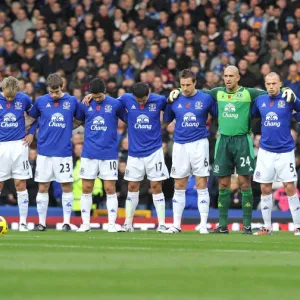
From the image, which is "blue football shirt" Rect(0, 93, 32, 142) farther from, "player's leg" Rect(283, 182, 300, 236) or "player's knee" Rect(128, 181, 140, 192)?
"player's leg" Rect(283, 182, 300, 236)

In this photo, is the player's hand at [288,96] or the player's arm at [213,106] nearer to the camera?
the player's hand at [288,96]

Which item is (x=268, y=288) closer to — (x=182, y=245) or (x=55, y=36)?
(x=182, y=245)

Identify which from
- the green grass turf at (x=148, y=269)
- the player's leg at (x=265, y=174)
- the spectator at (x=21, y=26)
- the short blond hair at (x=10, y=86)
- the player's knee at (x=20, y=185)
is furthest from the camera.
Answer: the spectator at (x=21, y=26)

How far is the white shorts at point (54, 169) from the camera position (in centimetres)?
1873

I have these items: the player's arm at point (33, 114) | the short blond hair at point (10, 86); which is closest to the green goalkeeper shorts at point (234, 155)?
the player's arm at point (33, 114)

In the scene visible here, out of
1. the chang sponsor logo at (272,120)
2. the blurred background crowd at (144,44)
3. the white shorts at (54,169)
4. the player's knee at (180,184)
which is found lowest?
the player's knee at (180,184)

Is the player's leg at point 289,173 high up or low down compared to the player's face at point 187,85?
down

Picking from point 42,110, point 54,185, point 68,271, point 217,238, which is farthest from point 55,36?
point 68,271

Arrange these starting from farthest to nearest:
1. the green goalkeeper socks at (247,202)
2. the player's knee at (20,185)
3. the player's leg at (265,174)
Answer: the player's knee at (20,185) → the green goalkeeper socks at (247,202) → the player's leg at (265,174)

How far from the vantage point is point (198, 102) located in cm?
1825

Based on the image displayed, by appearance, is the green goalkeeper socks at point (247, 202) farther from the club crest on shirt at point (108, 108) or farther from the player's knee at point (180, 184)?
the club crest on shirt at point (108, 108)

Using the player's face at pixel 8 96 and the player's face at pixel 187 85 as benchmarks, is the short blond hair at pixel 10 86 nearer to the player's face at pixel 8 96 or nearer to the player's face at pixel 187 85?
the player's face at pixel 8 96

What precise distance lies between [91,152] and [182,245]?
4343 mm

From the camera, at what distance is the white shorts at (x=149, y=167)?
1844 centimetres
